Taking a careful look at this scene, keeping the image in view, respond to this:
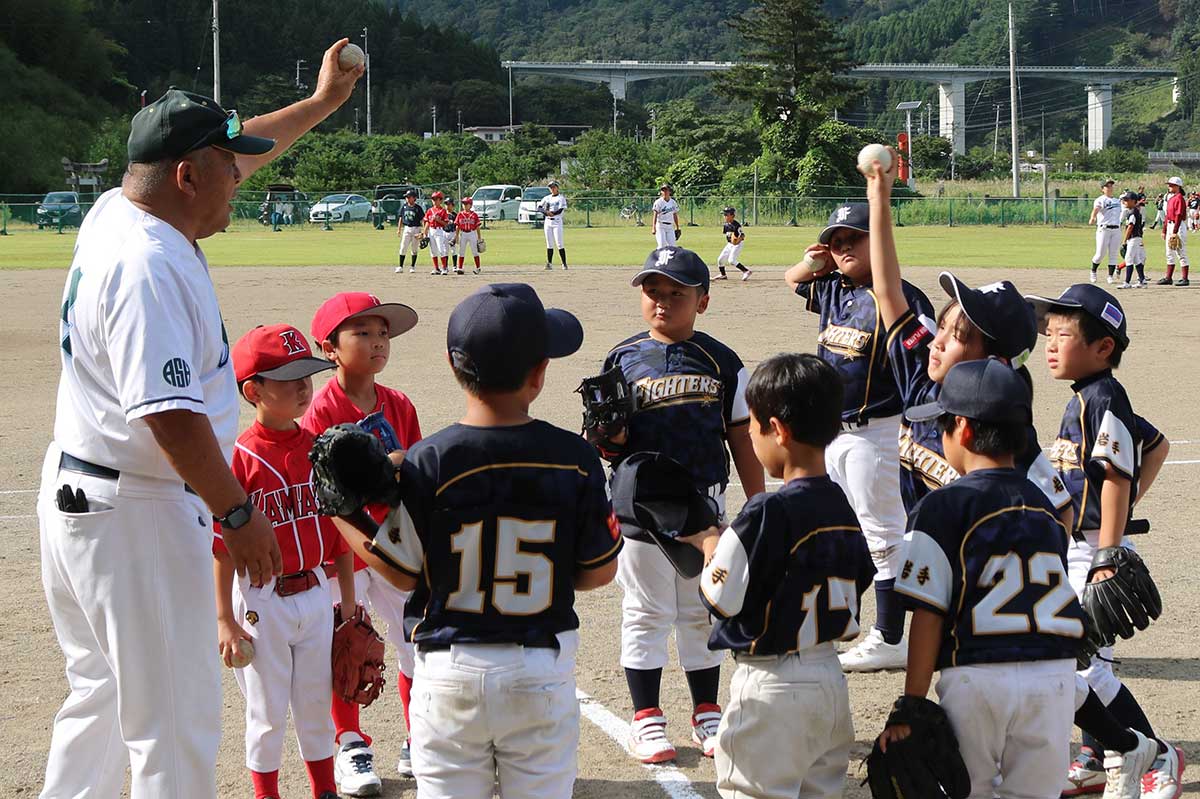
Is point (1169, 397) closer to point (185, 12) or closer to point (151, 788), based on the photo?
point (151, 788)

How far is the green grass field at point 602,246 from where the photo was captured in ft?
108

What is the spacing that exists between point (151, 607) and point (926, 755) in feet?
7.01

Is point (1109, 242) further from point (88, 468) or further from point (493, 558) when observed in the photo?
point (88, 468)

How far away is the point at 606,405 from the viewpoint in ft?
15.1

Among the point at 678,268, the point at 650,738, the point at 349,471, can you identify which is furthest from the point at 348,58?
the point at 650,738

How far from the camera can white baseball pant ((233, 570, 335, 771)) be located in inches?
169

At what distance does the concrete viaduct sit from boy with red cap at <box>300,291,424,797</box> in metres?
169

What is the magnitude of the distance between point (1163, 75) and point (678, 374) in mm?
206402

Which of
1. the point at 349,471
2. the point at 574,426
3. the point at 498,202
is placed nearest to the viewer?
the point at 349,471

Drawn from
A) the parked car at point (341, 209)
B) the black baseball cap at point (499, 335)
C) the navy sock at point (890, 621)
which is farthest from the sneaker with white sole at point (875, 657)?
the parked car at point (341, 209)

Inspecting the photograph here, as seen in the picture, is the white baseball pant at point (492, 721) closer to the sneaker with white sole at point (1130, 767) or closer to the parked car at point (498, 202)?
the sneaker with white sole at point (1130, 767)

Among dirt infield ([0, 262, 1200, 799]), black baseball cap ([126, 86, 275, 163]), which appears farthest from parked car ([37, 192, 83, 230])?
black baseball cap ([126, 86, 275, 163])

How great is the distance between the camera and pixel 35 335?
1783 cm

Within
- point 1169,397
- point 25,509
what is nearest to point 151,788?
point 25,509
